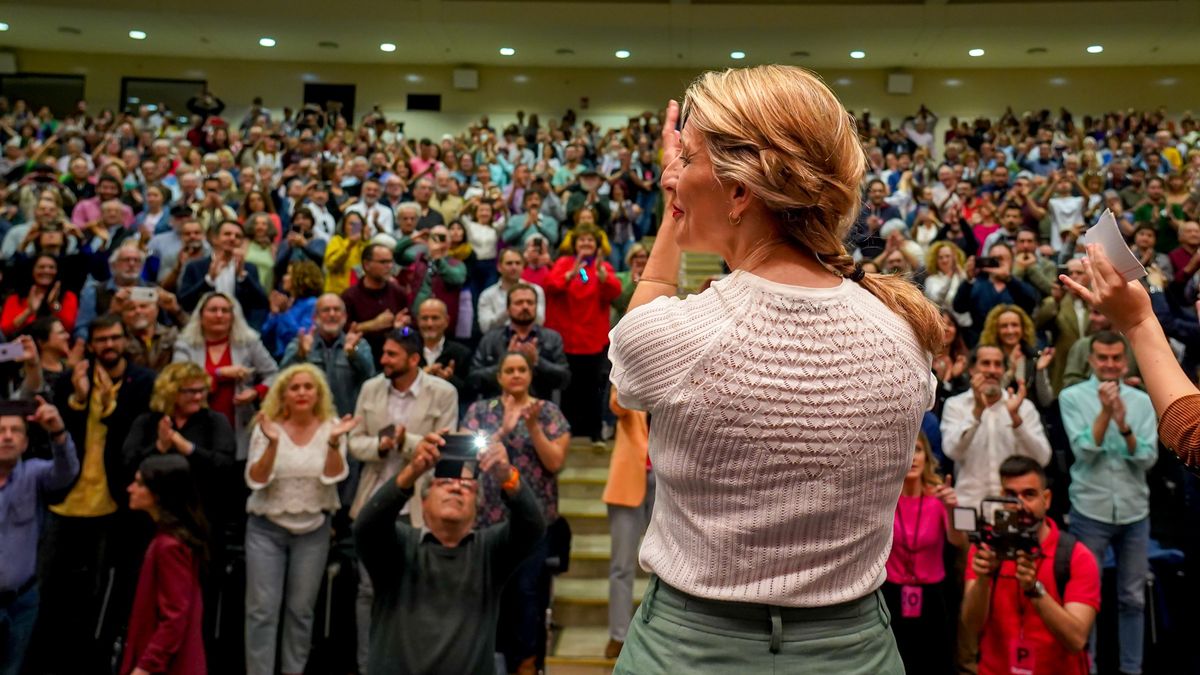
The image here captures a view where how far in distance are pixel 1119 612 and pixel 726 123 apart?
4378 millimetres

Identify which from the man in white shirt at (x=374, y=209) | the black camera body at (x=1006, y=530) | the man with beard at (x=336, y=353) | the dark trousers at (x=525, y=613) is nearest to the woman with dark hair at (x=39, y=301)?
the man with beard at (x=336, y=353)

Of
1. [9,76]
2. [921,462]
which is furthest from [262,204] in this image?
[9,76]

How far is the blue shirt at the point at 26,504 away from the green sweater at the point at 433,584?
179 cm

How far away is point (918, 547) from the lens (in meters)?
4.14

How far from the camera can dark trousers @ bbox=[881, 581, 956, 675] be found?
13.4 feet

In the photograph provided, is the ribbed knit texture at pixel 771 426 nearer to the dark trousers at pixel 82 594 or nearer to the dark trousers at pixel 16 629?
the dark trousers at pixel 16 629

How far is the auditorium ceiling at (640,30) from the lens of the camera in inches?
611

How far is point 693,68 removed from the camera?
63.2 feet

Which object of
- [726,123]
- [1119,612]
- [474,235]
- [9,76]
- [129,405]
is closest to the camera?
[726,123]

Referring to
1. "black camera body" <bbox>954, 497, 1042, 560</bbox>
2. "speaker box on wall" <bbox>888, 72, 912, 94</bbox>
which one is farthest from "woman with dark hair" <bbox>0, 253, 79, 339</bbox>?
"speaker box on wall" <bbox>888, 72, 912, 94</bbox>

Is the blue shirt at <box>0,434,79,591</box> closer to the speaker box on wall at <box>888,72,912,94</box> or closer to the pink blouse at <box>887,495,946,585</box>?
the pink blouse at <box>887,495,946,585</box>

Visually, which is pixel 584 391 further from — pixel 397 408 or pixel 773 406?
pixel 773 406

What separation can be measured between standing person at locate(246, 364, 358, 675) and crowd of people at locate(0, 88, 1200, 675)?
0.01 meters

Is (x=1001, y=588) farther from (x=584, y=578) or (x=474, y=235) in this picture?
(x=474, y=235)
